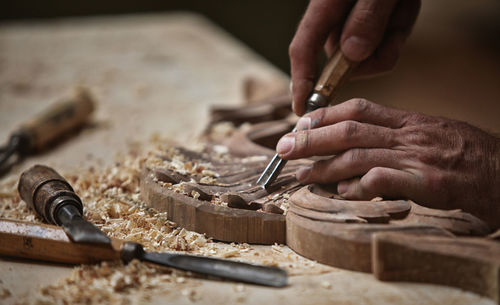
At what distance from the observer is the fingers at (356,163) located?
4.94 ft

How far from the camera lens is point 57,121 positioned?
2672 mm

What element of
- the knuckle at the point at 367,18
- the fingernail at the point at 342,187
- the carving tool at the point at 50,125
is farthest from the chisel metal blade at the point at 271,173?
the carving tool at the point at 50,125

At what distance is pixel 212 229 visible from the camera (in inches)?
59.7

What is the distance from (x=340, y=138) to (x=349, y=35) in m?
0.49

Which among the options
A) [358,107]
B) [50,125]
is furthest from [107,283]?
[50,125]

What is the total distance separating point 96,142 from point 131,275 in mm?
1500

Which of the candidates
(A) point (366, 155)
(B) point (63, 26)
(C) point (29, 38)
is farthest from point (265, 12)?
(A) point (366, 155)

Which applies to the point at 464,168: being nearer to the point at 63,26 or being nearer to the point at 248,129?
the point at 248,129

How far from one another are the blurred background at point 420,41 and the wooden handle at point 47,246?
15.0ft

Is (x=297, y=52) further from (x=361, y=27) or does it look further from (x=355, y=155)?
(x=355, y=155)

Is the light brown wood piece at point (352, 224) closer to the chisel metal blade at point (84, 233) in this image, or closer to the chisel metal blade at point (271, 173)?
the chisel metal blade at point (271, 173)

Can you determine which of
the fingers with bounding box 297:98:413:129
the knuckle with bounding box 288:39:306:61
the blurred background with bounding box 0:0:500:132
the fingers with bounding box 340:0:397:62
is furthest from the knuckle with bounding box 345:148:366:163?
the blurred background with bounding box 0:0:500:132

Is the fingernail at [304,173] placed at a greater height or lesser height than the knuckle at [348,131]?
lesser

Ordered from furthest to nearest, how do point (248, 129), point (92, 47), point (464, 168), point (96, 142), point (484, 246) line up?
point (92, 47) < point (96, 142) < point (248, 129) < point (464, 168) < point (484, 246)
